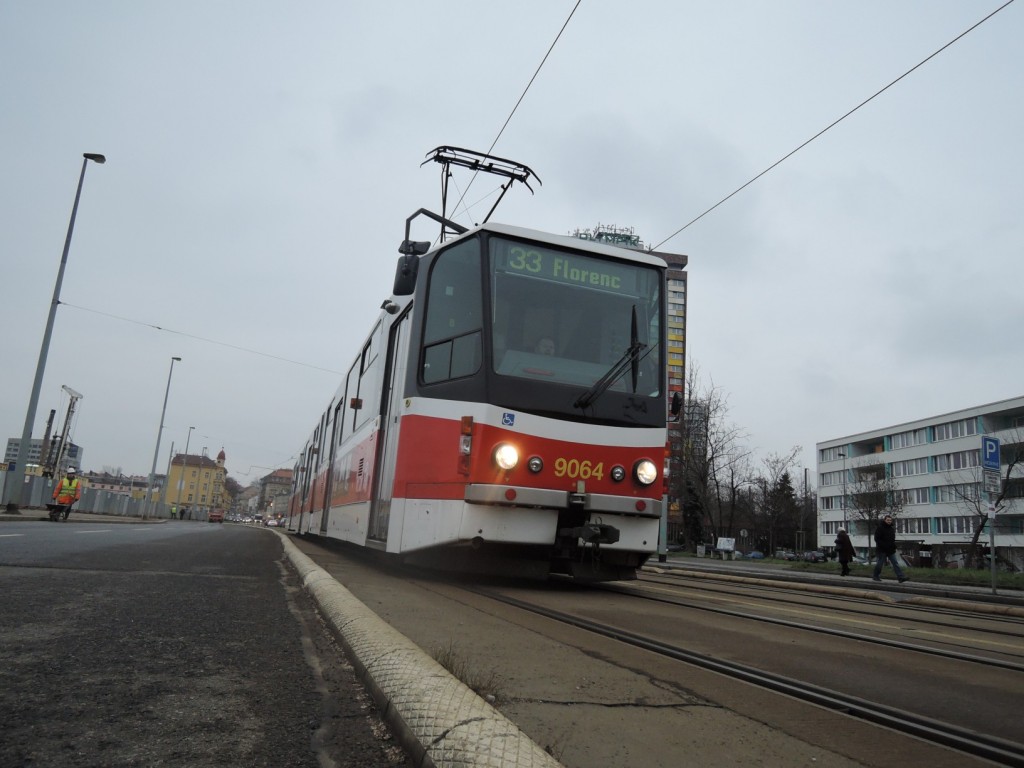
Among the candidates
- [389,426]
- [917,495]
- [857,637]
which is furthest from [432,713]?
[917,495]

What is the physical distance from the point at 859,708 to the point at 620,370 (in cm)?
451

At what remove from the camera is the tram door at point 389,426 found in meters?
8.06

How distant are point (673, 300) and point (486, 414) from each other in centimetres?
9895

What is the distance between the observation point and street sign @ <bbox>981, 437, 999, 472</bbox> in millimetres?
13545

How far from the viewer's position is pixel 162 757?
2.11 meters

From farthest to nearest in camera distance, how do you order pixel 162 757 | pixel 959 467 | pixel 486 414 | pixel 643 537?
1. pixel 959 467
2. pixel 643 537
3. pixel 486 414
4. pixel 162 757

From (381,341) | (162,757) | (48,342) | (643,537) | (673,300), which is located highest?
(673,300)

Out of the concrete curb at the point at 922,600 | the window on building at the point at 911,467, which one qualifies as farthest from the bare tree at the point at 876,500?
Answer: the concrete curb at the point at 922,600

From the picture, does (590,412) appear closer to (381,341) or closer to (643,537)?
(643,537)

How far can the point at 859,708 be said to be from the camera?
2.93m

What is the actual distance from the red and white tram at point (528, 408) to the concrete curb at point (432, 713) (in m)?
3.00

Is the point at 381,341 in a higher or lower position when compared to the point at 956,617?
higher

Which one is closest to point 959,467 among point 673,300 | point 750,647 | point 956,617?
point 673,300

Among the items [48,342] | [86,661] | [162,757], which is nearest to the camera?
[162,757]
